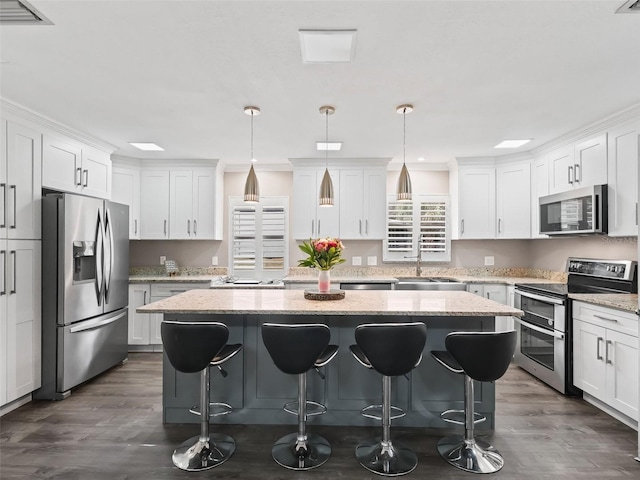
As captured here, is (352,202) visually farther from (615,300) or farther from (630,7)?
(630,7)

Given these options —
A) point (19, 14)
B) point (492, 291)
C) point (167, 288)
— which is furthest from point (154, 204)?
point (492, 291)

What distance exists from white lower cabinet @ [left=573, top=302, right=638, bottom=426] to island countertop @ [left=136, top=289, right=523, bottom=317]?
0.98m

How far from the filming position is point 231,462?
231 centimetres

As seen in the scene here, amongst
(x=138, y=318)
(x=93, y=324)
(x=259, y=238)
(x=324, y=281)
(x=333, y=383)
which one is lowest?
(x=333, y=383)

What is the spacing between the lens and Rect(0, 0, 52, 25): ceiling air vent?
5.73ft

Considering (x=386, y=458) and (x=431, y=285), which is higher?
(x=431, y=285)

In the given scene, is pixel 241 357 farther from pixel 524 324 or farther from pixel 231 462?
pixel 524 324

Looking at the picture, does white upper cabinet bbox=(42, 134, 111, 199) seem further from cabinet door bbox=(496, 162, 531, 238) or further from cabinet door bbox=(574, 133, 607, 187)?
cabinet door bbox=(574, 133, 607, 187)

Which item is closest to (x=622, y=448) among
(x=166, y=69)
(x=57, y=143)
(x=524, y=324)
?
(x=524, y=324)

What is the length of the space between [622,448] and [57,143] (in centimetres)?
517

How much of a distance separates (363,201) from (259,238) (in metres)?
1.58

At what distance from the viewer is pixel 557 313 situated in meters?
3.38

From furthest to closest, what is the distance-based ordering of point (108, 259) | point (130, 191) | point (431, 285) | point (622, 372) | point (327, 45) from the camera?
point (130, 191), point (431, 285), point (108, 259), point (622, 372), point (327, 45)

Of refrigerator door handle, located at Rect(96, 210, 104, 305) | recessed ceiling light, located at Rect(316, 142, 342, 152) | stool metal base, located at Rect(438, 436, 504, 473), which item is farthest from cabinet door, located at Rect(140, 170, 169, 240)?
stool metal base, located at Rect(438, 436, 504, 473)
